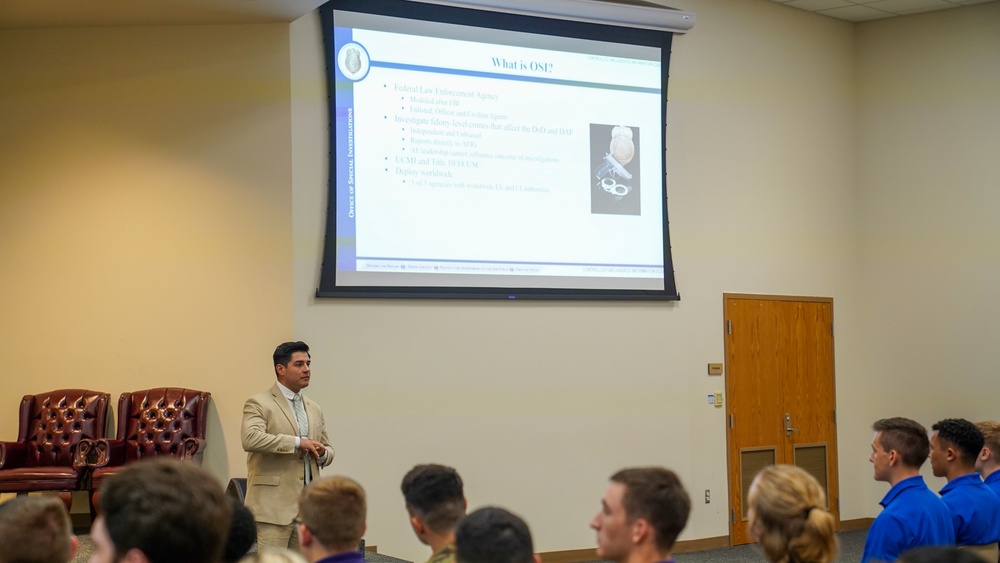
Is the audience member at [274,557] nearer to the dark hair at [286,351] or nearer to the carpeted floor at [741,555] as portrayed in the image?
the dark hair at [286,351]

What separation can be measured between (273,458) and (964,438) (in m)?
3.14

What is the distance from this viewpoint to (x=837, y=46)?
8.83 metres

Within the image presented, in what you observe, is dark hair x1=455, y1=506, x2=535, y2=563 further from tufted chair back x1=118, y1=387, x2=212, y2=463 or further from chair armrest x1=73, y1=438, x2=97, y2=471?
chair armrest x1=73, y1=438, x2=97, y2=471

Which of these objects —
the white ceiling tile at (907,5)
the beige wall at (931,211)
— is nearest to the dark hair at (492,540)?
the beige wall at (931,211)

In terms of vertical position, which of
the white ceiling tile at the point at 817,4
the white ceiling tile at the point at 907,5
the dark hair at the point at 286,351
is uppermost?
the white ceiling tile at the point at 817,4

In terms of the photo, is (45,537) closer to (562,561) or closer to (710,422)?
(562,561)

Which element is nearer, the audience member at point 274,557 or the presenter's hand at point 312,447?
the audience member at point 274,557

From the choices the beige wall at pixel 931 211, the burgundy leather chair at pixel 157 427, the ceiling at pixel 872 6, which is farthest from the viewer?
the ceiling at pixel 872 6

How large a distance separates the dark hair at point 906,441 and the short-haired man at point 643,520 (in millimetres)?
1329

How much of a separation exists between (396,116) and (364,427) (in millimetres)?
2159

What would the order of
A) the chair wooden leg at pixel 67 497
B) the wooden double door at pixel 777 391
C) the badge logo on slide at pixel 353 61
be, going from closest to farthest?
1. the chair wooden leg at pixel 67 497
2. the badge logo on slide at pixel 353 61
3. the wooden double door at pixel 777 391

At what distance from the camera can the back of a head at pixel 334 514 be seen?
2.44 m

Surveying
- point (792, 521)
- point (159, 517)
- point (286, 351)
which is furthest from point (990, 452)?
point (159, 517)

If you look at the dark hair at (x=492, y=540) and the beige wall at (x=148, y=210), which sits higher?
the beige wall at (x=148, y=210)
